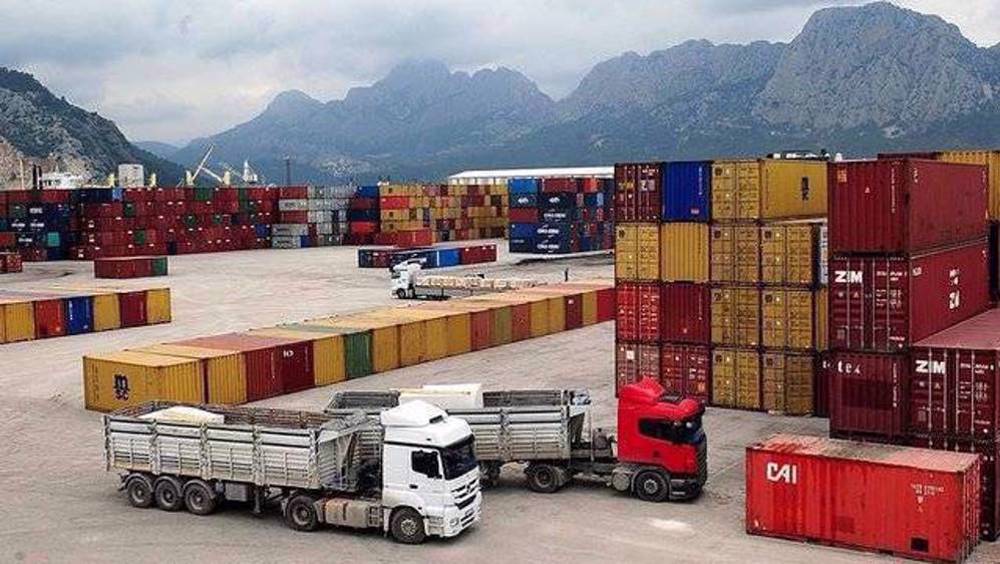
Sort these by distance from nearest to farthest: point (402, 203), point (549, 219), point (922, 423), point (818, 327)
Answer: point (922, 423) → point (818, 327) → point (549, 219) → point (402, 203)

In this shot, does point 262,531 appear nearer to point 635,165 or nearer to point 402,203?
point 635,165

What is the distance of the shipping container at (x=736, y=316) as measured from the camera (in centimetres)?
3922

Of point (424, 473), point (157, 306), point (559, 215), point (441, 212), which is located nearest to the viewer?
point (424, 473)

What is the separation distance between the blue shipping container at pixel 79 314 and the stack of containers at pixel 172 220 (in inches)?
2553

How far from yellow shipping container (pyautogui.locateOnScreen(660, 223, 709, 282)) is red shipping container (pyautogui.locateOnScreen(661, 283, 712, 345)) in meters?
0.38

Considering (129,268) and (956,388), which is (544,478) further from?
(129,268)

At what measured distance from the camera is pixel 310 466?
26.0 m

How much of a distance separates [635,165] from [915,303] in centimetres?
1449

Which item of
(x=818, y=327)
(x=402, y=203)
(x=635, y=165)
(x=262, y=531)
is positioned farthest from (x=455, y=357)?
(x=402, y=203)

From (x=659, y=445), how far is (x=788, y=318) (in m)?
12.2

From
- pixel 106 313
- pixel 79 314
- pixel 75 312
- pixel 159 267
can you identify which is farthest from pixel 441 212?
pixel 75 312

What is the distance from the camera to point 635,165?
41.5m

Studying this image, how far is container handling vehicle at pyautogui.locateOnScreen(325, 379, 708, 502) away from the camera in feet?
93.5

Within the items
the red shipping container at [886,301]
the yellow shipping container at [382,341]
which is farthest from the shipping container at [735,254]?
the yellow shipping container at [382,341]
